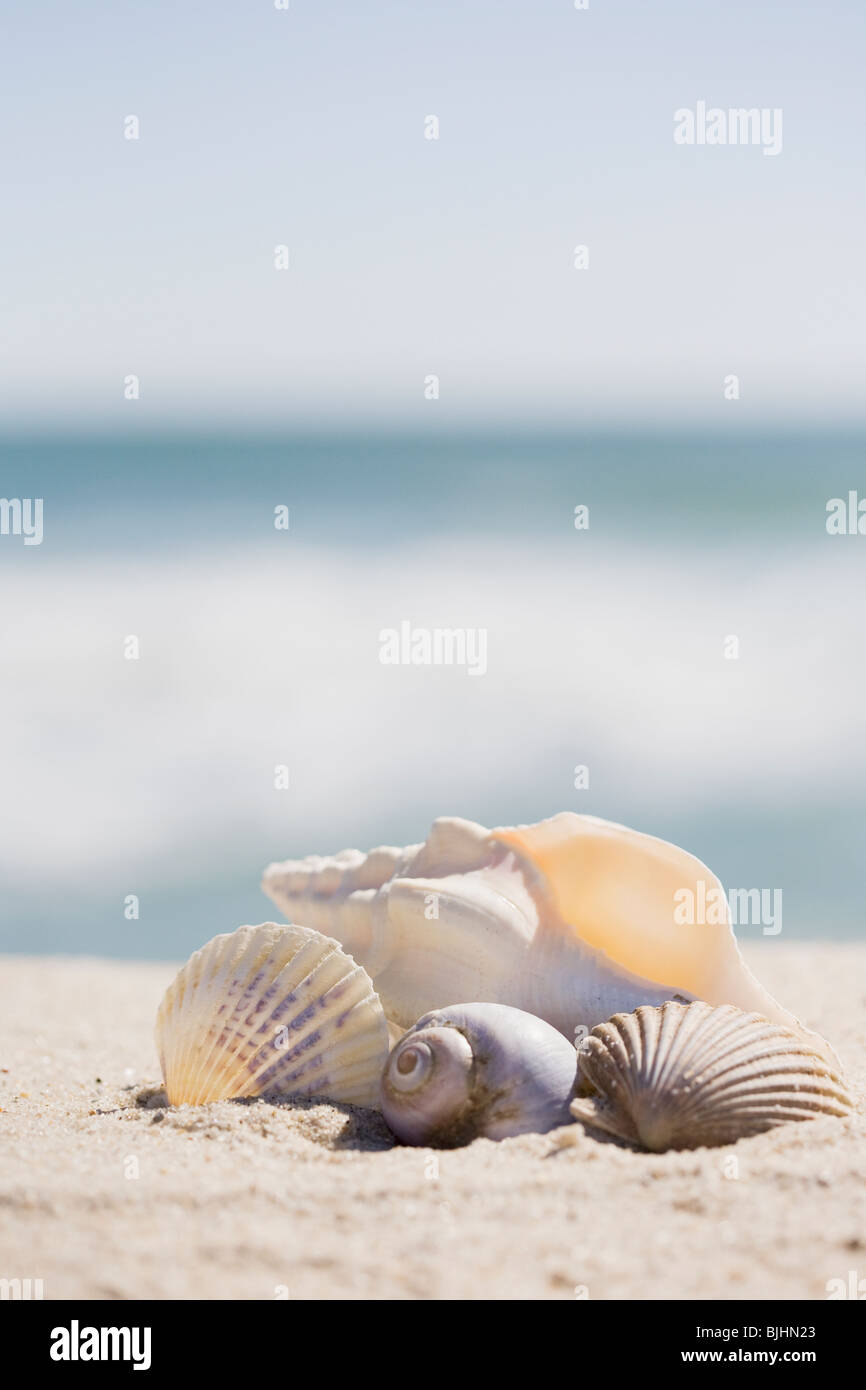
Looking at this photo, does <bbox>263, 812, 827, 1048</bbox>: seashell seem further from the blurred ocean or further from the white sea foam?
the white sea foam

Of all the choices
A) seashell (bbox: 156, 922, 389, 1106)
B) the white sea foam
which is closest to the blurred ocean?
the white sea foam

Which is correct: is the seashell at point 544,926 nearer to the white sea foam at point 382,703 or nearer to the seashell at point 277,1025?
the seashell at point 277,1025

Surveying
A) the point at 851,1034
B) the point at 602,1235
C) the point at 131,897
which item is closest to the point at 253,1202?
the point at 602,1235

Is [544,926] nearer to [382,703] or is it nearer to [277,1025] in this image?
[277,1025]

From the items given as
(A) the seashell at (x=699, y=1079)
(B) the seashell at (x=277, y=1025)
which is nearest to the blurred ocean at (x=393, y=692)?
(B) the seashell at (x=277, y=1025)

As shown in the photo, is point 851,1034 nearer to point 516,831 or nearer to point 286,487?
point 516,831
